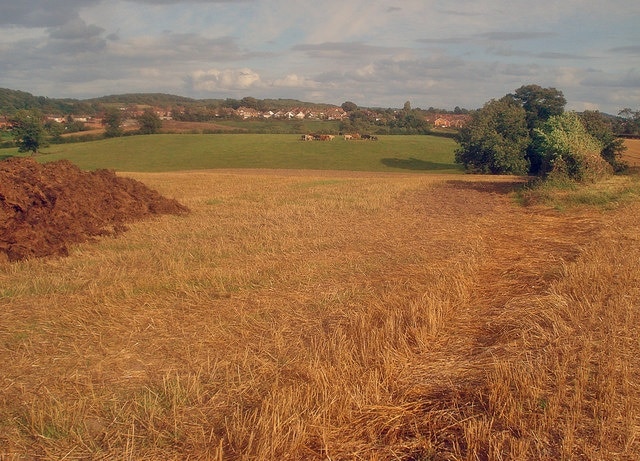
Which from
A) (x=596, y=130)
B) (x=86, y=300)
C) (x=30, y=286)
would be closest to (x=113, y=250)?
(x=30, y=286)

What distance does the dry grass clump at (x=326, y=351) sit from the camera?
411 cm

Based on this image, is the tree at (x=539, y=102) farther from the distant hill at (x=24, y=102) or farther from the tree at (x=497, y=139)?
the distant hill at (x=24, y=102)

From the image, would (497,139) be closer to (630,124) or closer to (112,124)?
(630,124)

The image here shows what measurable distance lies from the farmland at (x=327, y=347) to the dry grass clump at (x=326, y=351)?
23 mm

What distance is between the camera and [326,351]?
560cm

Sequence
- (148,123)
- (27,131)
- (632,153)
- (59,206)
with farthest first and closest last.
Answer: (148,123)
(27,131)
(632,153)
(59,206)

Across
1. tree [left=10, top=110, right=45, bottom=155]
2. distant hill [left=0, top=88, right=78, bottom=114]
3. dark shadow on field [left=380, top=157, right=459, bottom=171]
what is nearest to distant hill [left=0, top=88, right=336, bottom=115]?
distant hill [left=0, top=88, right=78, bottom=114]

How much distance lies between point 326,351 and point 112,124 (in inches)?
3335

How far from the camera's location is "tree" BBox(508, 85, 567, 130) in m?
44.5

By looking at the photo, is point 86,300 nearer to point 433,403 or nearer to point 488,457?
point 433,403

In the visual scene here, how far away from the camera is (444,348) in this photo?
19.1 ft

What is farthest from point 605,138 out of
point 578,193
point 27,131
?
point 27,131

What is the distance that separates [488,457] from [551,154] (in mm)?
19807

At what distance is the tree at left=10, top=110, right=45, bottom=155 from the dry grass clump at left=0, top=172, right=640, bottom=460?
52828mm
